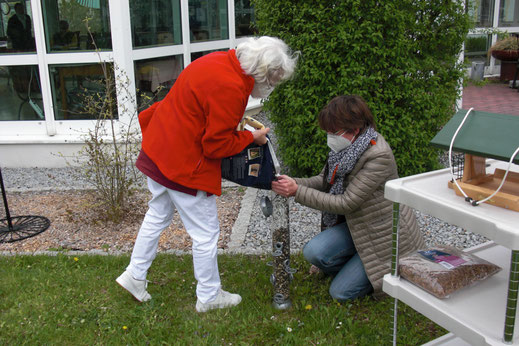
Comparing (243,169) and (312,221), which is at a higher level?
(243,169)

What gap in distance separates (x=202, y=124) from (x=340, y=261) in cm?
127

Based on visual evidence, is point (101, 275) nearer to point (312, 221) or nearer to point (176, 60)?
point (312, 221)

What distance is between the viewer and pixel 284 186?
8.94 ft

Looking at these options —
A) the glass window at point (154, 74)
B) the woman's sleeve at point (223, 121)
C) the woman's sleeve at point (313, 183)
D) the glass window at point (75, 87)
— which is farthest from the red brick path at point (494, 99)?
the woman's sleeve at point (223, 121)

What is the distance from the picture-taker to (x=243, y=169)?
8.80ft

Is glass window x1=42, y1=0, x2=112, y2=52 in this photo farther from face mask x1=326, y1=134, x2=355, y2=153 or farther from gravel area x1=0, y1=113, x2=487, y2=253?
face mask x1=326, y1=134, x2=355, y2=153

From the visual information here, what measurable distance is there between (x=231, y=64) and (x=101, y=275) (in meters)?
1.83

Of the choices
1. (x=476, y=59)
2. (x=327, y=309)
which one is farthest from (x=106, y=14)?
(x=476, y=59)

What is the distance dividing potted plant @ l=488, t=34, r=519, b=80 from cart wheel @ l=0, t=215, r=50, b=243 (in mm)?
11470

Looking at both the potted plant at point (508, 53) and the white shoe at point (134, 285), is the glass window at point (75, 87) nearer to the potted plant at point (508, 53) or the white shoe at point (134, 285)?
the white shoe at point (134, 285)

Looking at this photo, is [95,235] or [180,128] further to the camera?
[95,235]

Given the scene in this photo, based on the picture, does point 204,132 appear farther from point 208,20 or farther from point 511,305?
point 208,20

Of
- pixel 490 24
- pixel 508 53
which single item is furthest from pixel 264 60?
pixel 490 24

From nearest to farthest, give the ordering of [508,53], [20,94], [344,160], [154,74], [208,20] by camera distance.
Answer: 1. [344,160]
2. [20,94]
3. [154,74]
4. [208,20]
5. [508,53]
